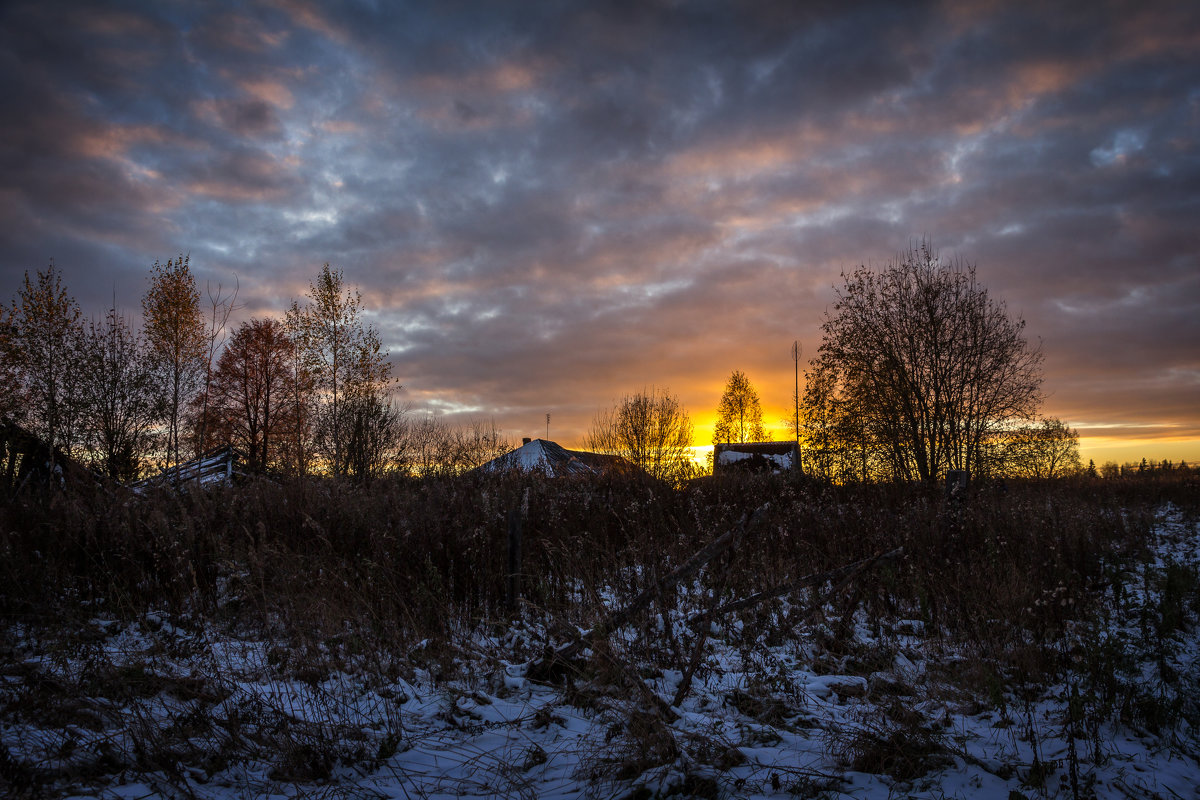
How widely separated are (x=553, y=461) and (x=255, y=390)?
627 inches

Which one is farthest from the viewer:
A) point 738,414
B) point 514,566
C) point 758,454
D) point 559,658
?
point 738,414

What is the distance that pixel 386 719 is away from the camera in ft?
12.9

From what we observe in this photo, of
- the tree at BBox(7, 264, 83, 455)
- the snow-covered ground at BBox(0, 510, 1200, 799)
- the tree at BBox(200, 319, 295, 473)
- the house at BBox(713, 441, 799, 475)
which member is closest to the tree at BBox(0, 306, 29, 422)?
the tree at BBox(7, 264, 83, 455)

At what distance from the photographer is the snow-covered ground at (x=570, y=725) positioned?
3.06 metres

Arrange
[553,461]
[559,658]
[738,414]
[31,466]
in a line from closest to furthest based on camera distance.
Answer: [559,658] → [31,466] → [553,461] → [738,414]

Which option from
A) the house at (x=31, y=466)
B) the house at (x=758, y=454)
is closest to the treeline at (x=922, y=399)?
the house at (x=758, y=454)

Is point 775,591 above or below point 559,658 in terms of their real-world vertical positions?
above

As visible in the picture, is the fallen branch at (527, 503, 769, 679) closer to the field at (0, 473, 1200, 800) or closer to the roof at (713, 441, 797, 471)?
the field at (0, 473, 1200, 800)

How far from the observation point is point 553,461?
2328 cm

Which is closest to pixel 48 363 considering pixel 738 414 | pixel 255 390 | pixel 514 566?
pixel 255 390

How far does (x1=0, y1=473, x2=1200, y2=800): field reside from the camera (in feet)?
10.4

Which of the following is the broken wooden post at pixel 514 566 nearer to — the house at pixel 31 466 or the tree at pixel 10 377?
the house at pixel 31 466

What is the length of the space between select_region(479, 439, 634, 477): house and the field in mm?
4952

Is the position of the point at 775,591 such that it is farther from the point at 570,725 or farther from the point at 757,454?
the point at 757,454
